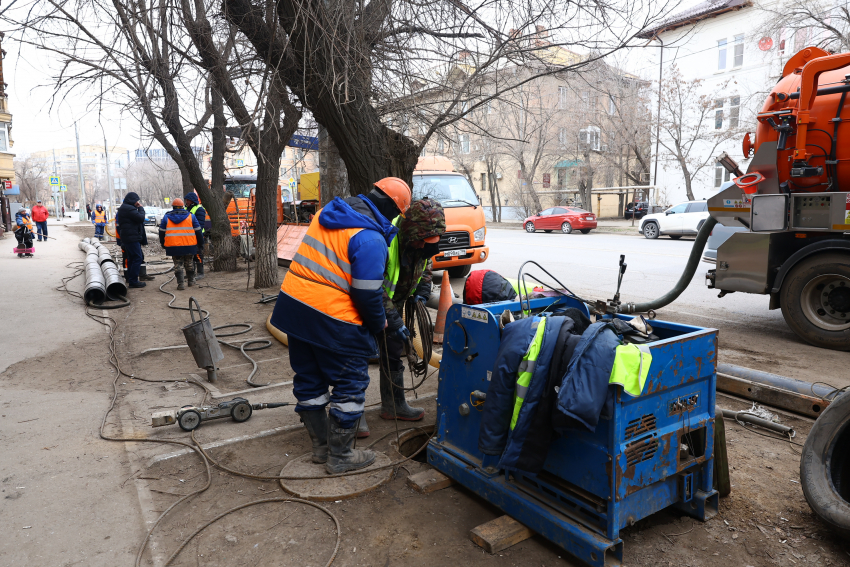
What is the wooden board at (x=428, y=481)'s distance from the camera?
3238mm

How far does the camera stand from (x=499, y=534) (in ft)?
8.91

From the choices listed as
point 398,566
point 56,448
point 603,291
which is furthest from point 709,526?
point 603,291

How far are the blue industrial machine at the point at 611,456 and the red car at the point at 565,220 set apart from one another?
24012 mm

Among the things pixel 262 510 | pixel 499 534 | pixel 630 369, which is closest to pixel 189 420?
pixel 262 510

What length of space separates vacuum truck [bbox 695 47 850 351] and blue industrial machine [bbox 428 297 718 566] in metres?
4.19

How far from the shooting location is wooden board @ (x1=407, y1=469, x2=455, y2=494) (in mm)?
3238

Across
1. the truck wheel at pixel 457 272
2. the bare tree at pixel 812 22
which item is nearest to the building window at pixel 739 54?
the bare tree at pixel 812 22

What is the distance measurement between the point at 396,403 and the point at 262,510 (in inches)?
59.4

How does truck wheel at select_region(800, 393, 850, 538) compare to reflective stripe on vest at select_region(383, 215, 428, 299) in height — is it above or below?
below

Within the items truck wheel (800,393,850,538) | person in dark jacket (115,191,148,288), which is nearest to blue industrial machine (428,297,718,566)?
truck wheel (800,393,850,538)

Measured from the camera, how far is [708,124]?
31.0m

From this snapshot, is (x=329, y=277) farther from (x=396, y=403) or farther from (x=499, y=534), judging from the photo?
(x=499, y=534)

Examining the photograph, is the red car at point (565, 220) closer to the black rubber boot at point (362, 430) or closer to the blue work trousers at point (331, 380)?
the black rubber boot at point (362, 430)

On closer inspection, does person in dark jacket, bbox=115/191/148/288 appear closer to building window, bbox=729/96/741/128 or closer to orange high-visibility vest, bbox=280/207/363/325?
orange high-visibility vest, bbox=280/207/363/325
